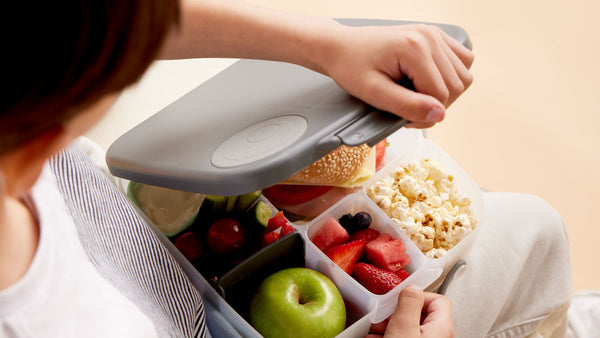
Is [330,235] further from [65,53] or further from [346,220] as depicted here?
[65,53]

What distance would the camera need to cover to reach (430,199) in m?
0.88

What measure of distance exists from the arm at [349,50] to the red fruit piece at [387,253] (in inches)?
9.1

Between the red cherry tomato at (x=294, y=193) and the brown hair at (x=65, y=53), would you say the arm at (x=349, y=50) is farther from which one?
the brown hair at (x=65, y=53)

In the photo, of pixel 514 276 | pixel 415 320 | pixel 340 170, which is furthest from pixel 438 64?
pixel 514 276

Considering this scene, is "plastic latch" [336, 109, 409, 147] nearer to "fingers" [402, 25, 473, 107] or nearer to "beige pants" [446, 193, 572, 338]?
"fingers" [402, 25, 473, 107]

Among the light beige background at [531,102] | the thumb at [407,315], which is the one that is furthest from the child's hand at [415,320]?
the light beige background at [531,102]

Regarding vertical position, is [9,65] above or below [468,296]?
above

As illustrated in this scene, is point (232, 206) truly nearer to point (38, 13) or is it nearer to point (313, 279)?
point (313, 279)

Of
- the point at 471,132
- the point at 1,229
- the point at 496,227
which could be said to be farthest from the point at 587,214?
the point at 1,229

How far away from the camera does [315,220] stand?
818 mm

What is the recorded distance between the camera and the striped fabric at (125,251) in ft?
1.68

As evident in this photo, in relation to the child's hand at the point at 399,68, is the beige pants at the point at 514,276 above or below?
below

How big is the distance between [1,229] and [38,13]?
0.23m

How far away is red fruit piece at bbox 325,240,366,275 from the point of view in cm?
78
